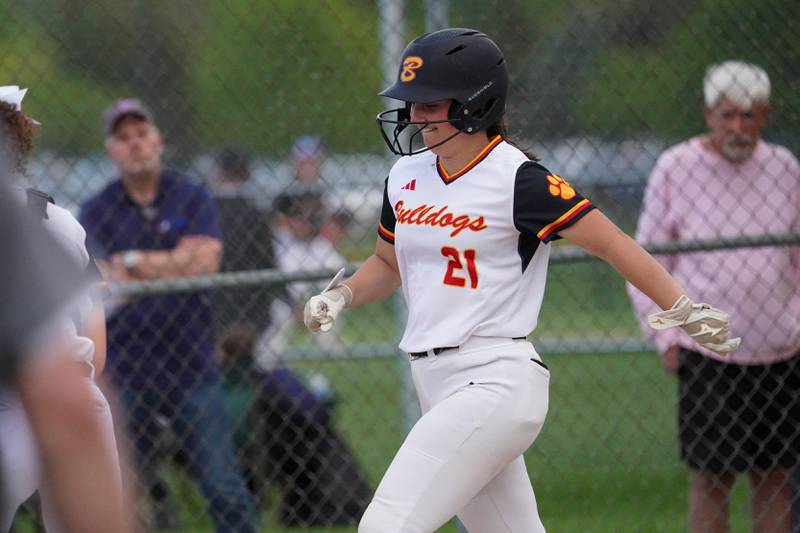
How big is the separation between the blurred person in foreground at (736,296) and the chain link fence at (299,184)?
0.4 inches

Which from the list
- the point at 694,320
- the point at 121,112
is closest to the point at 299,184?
the point at 121,112

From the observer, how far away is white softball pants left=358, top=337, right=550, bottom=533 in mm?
3174

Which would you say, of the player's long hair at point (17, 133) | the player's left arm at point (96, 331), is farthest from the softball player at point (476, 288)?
the player's long hair at point (17, 133)

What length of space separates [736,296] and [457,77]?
80.3 inches

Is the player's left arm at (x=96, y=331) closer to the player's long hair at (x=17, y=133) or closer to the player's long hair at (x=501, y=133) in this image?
the player's long hair at (x=17, y=133)

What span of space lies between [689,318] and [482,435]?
0.62 metres

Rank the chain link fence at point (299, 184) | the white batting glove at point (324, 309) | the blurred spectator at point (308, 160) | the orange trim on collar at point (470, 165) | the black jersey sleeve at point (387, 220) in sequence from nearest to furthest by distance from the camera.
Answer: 1. the orange trim on collar at point (470, 165)
2. the white batting glove at point (324, 309)
3. the black jersey sleeve at point (387, 220)
4. the chain link fence at point (299, 184)
5. the blurred spectator at point (308, 160)

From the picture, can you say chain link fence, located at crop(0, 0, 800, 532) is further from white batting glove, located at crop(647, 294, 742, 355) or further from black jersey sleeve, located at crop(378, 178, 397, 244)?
white batting glove, located at crop(647, 294, 742, 355)

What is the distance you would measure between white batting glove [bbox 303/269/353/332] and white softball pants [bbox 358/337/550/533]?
0.92 feet

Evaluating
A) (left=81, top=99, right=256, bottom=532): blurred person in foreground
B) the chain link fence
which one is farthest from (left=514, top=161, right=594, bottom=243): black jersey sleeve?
(left=81, top=99, right=256, bottom=532): blurred person in foreground

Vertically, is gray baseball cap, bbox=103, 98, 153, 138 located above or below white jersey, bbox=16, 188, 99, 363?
below

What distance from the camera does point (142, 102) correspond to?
5.44 metres

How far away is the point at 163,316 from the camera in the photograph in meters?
5.12

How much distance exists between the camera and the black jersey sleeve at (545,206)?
3.23 meters
